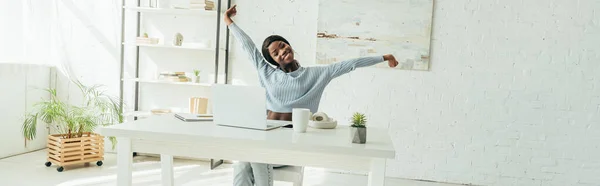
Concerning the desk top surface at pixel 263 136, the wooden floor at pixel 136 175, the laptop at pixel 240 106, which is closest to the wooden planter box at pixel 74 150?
the wooden floor at pixel 136 175

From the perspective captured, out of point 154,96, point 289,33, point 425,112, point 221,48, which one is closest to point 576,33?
point 425,112

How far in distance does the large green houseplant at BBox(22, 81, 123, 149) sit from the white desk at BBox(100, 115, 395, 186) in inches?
76.9

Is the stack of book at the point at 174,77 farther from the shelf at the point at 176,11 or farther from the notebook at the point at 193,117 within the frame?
the notebook at the point at 193,117

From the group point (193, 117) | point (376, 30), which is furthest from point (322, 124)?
point (376, 30)

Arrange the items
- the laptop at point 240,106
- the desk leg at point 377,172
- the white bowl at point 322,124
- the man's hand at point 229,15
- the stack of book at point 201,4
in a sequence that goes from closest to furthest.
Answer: the desk leg at point 377,172
the laptop at point 240,106
the white bowl at point 322,124
the man's hand at point 229,15
the stack of book at point 201,4

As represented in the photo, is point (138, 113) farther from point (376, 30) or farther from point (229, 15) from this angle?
point (376, 30)

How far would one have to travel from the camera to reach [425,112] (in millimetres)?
3869

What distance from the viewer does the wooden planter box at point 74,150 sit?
359 centimetres

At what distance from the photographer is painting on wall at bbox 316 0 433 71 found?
3775mm

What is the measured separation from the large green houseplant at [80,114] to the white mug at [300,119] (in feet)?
7.75

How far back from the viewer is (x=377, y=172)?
1733 millimetres

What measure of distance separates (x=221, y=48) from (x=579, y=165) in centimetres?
298

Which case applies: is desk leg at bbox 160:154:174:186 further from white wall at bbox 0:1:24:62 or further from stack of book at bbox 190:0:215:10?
white wall at bbox 0:1:24:62

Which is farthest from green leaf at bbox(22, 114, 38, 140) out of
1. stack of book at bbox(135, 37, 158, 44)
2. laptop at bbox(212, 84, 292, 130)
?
laptop at bbox(212, 84, 292, 130)
